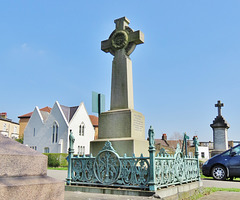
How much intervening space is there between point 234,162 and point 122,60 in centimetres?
764

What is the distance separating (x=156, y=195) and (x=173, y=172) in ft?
3.99

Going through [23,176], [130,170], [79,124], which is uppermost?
[79,124]

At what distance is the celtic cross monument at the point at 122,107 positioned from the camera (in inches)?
267

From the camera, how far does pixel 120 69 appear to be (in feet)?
25.4

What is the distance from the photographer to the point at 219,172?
12.2 meters

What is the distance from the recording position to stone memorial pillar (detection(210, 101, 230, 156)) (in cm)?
2131

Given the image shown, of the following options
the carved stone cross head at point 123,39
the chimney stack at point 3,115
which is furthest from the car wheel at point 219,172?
the chimney stack at point 3,115

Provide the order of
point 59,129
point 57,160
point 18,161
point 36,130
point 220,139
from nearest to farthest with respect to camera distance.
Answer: point 18,161 < point 220,139 < point 57,160 < point 59,129 < point 36,130

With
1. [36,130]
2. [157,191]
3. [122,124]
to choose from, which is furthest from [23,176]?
[36,130]

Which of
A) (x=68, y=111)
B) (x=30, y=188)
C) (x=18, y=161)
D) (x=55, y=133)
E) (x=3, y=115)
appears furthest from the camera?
(x=3, y=115)

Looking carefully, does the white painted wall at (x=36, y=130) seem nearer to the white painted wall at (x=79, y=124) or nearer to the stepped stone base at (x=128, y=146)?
the white painted wall at (x=79, y=124)

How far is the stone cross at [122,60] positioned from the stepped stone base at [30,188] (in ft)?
13.4

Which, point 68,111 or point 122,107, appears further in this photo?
point 68,111

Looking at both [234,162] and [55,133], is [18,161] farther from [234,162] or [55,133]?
[55,133]
